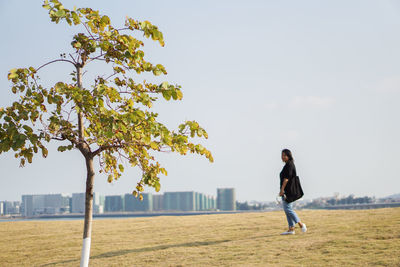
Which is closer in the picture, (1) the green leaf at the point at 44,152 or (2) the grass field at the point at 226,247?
(1) the green leaf at the point at 44,152

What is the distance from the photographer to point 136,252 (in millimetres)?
12586

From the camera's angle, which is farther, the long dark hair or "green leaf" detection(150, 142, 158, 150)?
the long dark hair

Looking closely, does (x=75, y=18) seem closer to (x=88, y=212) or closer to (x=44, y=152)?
(x=44, y=152)

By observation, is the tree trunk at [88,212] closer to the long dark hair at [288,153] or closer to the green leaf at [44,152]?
the green leaf at [44,152]

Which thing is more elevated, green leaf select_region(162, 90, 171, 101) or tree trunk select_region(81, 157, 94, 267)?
green leaf select_region(162, 90, 171, 101)

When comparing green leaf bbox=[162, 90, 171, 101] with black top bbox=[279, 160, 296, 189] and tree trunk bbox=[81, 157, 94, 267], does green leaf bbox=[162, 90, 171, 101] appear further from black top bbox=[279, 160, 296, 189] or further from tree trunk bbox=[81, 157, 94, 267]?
black top bbox=[279, 160, 296, 189]

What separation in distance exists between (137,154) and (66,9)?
314 centimetres

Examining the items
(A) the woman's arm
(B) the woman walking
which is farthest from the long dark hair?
(A) the woman's arm

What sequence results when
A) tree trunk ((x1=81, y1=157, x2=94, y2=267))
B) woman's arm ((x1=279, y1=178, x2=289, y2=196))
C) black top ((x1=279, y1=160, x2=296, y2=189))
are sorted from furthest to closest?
black top ((x1=279, y1=160, x2=296, y2=189))
woman's arm ((x1=279, y1=178, x2=289, y2=196))
tree trunk ((x1=81, y1=157, x2=94, y2=267))

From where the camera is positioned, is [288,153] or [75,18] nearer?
[75,18]

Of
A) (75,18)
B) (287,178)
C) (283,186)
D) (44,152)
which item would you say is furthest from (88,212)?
(287,178)

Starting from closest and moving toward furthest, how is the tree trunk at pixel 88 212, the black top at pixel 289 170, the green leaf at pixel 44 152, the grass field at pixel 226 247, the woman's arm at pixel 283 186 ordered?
the green leaf at pixel 44 152
the tree trunk at pixel 88 212
the grass field at pixel 226 247
the woman's arm at pixel 283 186
the black top at pixel 289 170

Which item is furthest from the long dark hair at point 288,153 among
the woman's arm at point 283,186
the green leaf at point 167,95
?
the green leaf at point 167,95

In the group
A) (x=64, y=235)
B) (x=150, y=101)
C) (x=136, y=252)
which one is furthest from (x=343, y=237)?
(x=64, y=235)
